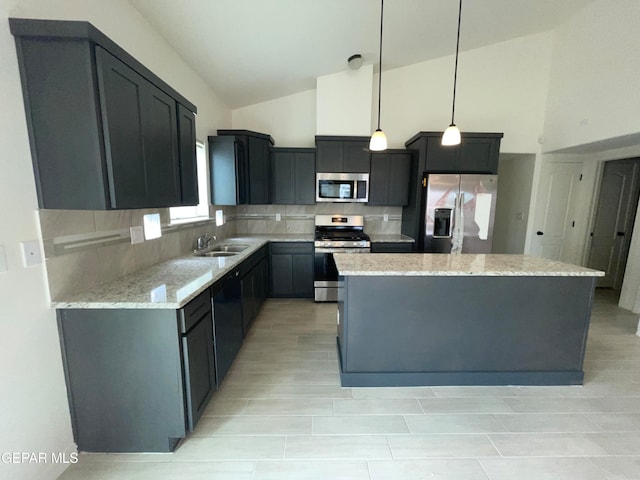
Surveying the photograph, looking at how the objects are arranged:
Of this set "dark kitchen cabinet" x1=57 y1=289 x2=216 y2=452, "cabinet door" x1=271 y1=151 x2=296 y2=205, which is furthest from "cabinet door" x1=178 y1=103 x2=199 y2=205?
"cabinet door" x1=271 y1=151 x2=296 y2=205

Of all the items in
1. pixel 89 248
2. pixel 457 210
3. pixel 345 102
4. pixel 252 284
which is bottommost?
pixel 252 284

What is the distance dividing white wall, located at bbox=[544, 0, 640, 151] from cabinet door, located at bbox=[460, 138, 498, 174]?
111 cm

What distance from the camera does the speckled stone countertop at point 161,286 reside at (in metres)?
1.44

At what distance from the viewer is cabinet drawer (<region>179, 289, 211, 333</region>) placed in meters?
1.51

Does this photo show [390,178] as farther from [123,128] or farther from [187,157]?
[123,128]

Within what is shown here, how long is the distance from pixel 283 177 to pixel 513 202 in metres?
4.07

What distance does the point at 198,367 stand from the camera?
1.68 metres

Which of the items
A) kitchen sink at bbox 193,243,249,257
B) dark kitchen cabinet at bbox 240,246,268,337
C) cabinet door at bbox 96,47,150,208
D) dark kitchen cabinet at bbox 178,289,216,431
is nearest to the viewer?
cabinet door at bbox 96,47,150,208

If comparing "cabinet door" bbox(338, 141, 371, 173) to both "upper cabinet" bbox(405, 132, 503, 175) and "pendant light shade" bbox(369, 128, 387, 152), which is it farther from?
"pendant light shade" bbox(369, 128, 387, 152)

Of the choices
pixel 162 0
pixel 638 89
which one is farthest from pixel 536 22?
pixel 162 0

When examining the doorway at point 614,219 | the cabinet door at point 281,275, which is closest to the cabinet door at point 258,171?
the cabinet door at point 281,275

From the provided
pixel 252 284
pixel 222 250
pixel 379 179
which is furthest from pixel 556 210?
pixel 222 250

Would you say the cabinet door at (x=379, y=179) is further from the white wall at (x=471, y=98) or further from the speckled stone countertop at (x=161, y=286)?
the speckled stone countertop at (x=161, y=286)

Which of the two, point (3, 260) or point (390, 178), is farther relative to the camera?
point (390, 178)
